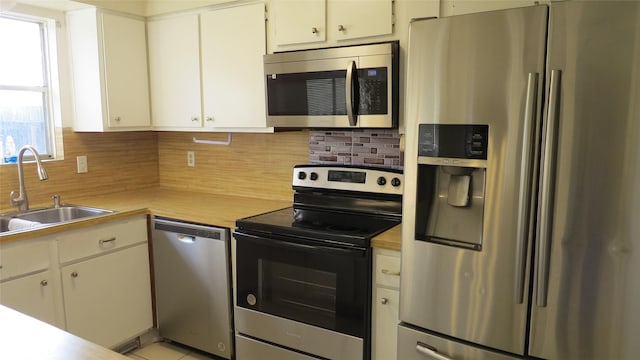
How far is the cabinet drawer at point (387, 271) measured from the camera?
197 centimetres

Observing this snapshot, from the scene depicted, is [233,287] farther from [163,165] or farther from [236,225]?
[163,165]

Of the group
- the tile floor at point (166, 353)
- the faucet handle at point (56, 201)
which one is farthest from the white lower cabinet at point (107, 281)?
the faucet handle at point (56, 201)

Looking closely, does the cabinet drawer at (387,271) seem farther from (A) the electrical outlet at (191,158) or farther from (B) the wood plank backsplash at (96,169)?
(B) the wood plank backsplash at (96,169)

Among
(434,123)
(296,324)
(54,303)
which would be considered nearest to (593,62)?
(434,123)

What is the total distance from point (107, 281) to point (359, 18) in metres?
1.91

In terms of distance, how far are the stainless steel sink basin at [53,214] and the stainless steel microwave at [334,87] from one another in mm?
1180

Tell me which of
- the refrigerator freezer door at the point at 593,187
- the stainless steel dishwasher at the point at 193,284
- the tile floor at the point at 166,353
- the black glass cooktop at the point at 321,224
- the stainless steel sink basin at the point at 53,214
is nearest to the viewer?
the refrigerator freezer door at the point at 593,187

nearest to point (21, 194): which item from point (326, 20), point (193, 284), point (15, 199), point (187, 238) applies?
point (15, 199)

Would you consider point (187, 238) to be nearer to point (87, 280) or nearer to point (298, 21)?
point (87, 280)

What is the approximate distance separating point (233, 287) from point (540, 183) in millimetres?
1620

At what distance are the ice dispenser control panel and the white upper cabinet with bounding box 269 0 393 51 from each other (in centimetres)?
74

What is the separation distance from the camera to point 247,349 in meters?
2.43

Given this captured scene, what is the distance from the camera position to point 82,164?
3154 millimetres

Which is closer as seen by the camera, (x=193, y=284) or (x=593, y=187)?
(x=593, y=187)
